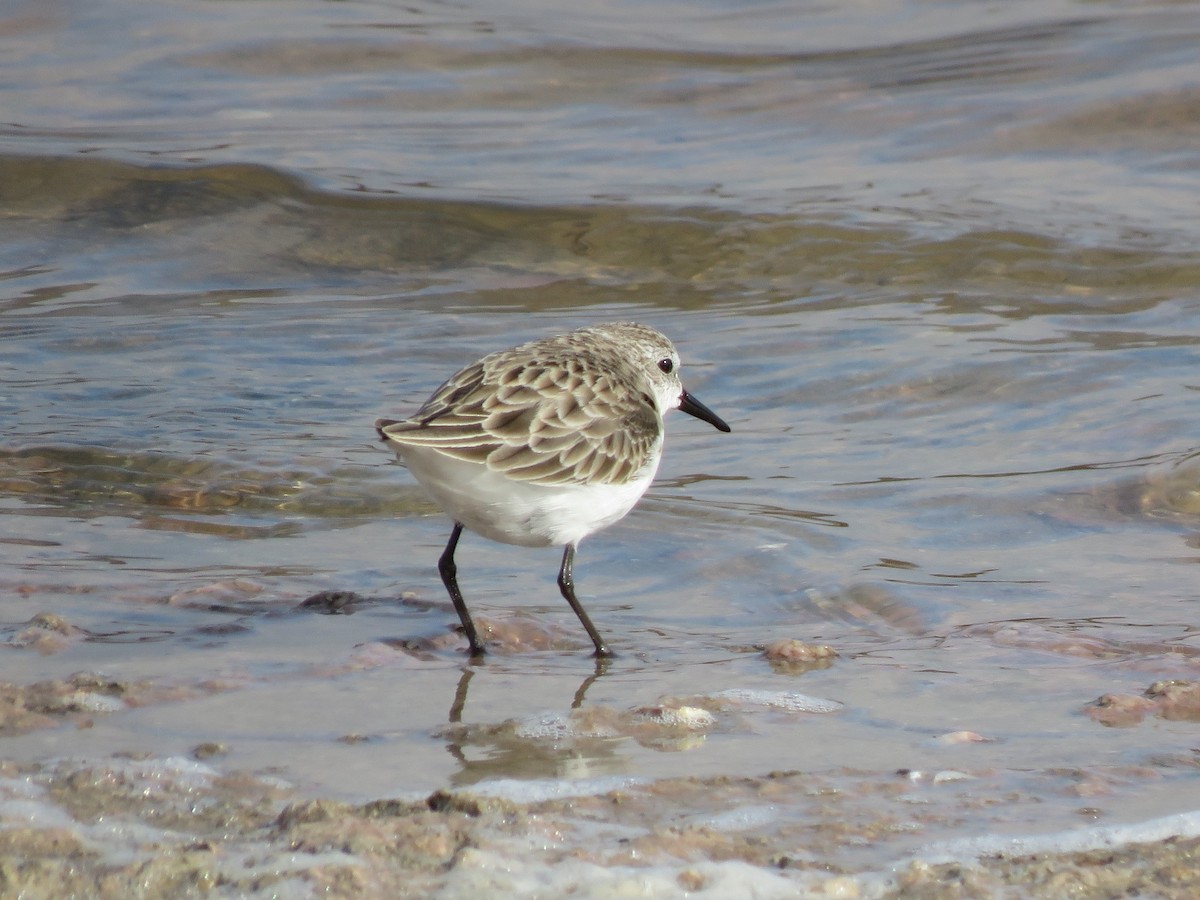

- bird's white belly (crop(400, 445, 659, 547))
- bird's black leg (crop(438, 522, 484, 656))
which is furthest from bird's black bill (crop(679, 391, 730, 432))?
bird's black leg (crop(438, 522, 484, 656))

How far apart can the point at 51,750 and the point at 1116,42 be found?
12476 mm

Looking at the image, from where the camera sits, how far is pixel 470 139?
12.6 m

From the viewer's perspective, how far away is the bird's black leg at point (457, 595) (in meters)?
4.68

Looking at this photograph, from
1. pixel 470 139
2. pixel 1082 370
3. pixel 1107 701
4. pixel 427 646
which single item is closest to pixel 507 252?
pixel 470 139

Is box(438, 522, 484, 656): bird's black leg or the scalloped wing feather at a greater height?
the scalloped wing feather

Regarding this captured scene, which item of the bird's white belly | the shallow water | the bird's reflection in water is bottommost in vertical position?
the shallow water

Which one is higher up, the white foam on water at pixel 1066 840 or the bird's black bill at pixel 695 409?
the white foam on water at pixel 1066 840

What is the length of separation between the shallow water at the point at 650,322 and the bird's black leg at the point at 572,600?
0.23 feet

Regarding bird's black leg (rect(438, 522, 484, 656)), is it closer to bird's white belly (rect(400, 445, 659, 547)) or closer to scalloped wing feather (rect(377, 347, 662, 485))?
bird's white belly (rect(400, 445, 659, 547))

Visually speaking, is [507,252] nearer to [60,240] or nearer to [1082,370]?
[60,240]

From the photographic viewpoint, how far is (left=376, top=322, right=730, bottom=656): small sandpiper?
14.9ft

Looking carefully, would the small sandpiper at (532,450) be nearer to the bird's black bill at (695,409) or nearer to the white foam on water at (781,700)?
the white foam on water at (781,700)

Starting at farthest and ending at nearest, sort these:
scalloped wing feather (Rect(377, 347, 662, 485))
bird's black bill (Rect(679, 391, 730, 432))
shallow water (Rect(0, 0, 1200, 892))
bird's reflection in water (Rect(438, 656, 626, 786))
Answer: bird's black bill (Rect(679, 391, 730, 432)), scalloped wing feather (Rect(377, 347, 662, 485)), shallow water (Rect(0, 0, 1200, 892)), bird's reflection in water (Rect(438, 656, 626, 786))

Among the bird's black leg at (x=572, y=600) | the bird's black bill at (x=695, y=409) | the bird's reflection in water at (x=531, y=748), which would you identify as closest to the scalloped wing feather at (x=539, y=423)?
the bird's black leg at (x=572, y=600)
